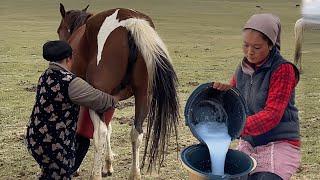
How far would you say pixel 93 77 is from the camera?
420cm

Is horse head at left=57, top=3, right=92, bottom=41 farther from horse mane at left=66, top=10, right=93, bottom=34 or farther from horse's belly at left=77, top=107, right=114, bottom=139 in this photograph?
horse's belly at left=77, top=107, right=114, bottom=139

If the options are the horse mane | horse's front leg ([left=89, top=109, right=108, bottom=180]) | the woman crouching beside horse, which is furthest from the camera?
the horse mane

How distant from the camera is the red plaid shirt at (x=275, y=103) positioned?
2615mm

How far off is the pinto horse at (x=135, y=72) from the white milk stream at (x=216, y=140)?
148 cm

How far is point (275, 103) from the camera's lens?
264 cm

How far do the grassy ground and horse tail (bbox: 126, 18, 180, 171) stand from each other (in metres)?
→ 0.49

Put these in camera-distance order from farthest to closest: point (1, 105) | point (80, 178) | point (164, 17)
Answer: point (164, 17) < point (1, 105) < point (80, 178)

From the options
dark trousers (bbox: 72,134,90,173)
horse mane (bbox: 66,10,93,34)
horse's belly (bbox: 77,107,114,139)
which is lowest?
dark trousers (bbox: 72,134,90,173)

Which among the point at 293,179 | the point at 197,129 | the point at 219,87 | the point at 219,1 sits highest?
the point at 219,87

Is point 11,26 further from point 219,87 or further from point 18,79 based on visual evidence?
point 219,87

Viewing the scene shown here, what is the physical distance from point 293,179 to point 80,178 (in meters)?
1.91

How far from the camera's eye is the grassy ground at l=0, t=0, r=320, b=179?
4922mm

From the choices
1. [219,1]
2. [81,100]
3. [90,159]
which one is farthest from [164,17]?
[81,100]

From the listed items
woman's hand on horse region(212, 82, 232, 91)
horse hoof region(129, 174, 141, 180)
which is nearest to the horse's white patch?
horse hoof region(129, 174, 141, 180)
